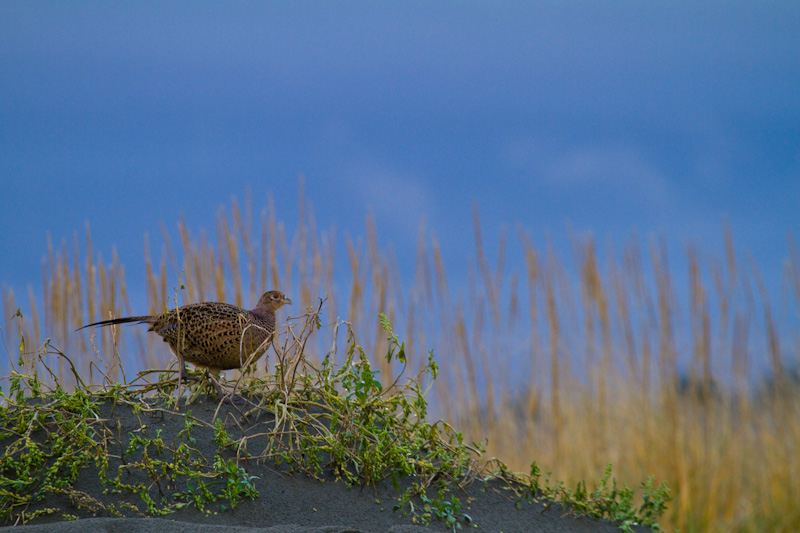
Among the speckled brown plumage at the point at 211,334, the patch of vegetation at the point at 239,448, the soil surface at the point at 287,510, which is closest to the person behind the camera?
the soil surface at the point at 287,510

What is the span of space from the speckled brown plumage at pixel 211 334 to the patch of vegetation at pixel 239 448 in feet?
0.38

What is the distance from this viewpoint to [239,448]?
2.28 m

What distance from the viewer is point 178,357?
108 inches

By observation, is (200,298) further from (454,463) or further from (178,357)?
(454,463)

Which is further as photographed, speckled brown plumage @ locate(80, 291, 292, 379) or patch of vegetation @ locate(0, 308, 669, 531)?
speckled brown plumage @ locate(80, 291, 292, 379)

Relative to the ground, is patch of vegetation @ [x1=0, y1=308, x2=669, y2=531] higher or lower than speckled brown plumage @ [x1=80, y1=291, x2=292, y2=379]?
lower

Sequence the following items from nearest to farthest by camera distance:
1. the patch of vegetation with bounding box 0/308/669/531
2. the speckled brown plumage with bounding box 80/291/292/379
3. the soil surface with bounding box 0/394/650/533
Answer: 1. the soil surface with bounding box 0/394/650/533
2. the patch of vegetation with bounding box 0/308/669/531
3. the speckled brown plumage with bounding box 80/291/292/379

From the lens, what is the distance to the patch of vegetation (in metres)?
2.22

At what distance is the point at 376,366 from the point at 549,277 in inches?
63.7

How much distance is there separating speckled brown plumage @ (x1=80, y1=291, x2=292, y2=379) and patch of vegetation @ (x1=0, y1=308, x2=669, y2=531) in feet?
0.38

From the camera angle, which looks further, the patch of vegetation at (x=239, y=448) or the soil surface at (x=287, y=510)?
the patch of vegetation at (x=239, y=448)

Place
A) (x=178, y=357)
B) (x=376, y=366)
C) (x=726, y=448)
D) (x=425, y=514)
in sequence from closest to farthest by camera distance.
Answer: (x=425, y=514) < (x=178, y=357) < (x=376, y=366) < (x=726, y=448)

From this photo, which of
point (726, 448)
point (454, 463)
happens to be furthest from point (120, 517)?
point (726, 448)

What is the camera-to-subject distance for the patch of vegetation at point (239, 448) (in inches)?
87.4
